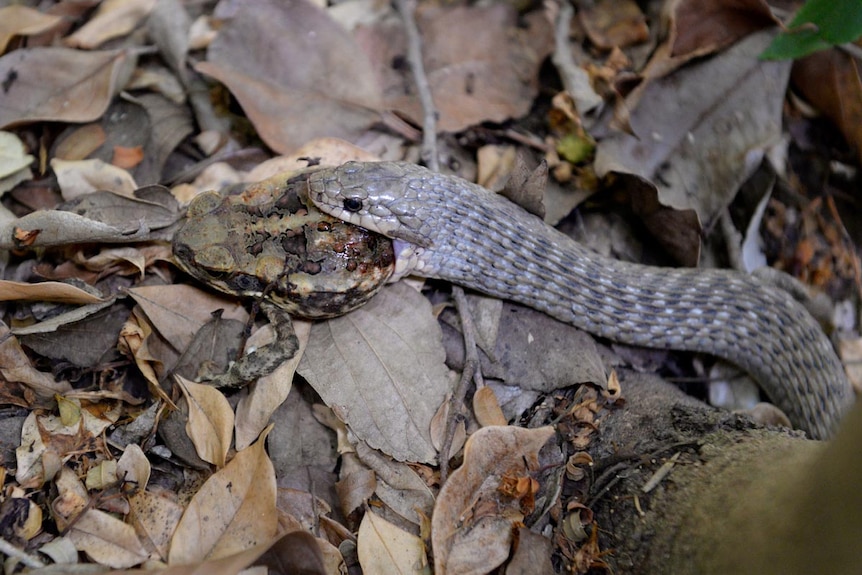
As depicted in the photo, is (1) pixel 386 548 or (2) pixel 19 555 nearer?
(2) pixel 19 555

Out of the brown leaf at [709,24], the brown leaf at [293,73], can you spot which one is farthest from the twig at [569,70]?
the brown leaf at [293,73]

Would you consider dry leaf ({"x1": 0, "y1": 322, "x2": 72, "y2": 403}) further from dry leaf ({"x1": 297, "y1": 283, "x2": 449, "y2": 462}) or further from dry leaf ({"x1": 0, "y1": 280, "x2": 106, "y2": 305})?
dry leaf ({"x1": 297, "y1": 283, "x2": 449, "y2": 462})

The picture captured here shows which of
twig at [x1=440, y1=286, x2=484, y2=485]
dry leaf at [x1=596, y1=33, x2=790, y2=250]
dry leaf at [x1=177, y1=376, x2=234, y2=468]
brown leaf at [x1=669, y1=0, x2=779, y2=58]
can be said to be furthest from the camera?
brown leaf at [x1=669, y1=0, x2=779, y2=58]

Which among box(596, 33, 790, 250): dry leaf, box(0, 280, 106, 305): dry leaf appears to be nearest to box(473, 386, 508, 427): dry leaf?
box(596, 33, 790, 250): dry leaf

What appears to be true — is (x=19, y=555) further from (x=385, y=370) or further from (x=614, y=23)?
(x=614, y=23)

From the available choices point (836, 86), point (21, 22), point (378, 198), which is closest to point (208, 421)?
point (378, 198)

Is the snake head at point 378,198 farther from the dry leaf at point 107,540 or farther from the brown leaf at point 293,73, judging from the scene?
the dry leaf at point 107,540

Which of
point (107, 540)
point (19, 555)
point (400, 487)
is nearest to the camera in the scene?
point (19, 555)
